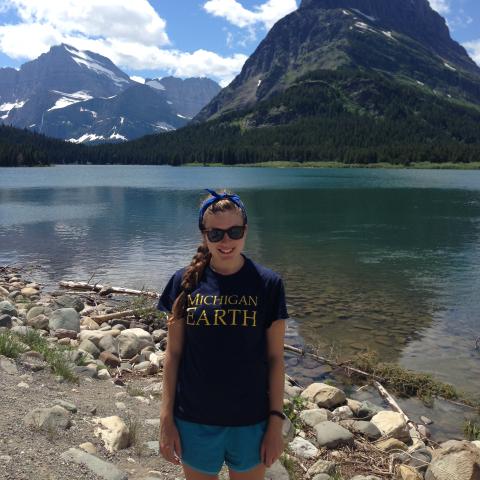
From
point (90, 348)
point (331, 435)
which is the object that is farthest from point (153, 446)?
point (90, 348)

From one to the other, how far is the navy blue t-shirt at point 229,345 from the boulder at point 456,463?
15.8 feet

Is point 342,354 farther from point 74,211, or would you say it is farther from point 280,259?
point 74,211

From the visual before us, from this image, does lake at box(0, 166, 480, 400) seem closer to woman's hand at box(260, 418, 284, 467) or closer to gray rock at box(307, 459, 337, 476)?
gray rock at box(307, 459, 337, 476)

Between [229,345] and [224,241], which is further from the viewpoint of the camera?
[224,241]

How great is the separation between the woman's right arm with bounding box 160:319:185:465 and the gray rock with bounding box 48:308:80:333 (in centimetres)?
1248

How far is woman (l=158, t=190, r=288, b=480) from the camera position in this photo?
4832 millimetres

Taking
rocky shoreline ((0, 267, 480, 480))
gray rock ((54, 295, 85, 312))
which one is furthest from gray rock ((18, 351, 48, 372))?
gray rock ((54, 295, 85, 312))

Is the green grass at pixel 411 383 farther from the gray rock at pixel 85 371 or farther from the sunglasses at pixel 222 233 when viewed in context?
the sunglasses at pixel 222 233

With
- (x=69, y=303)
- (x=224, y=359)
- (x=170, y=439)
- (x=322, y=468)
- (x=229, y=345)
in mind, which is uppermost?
(x=229, y=345)

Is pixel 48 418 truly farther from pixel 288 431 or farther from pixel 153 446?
pixel 288 431

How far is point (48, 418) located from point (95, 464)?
1304 mm

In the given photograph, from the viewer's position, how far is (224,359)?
190 inches

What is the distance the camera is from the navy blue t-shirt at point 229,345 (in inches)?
190

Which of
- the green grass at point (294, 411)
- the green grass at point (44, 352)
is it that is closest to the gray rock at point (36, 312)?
the green grass at point (44, 352)
